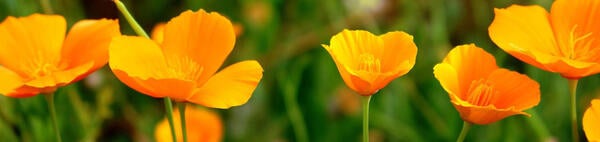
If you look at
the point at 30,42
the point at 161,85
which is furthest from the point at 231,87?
the point at 30,42

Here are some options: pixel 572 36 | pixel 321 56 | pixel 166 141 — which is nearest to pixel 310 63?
pixel 321 56

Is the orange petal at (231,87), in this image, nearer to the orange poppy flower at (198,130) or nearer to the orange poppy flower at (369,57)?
the orange poppy flower at (369,57)

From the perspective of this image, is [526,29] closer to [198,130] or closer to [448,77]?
[448,77]

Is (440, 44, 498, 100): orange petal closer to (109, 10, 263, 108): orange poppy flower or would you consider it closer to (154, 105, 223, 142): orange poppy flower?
(109, 10, 263, 108): orange poppy flower

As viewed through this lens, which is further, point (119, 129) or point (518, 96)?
point (119, 129)

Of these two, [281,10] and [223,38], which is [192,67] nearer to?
[223,38]

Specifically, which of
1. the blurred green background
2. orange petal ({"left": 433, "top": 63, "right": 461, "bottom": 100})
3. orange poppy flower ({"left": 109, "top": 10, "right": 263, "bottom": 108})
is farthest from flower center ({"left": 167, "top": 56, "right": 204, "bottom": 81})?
the blurred green background
